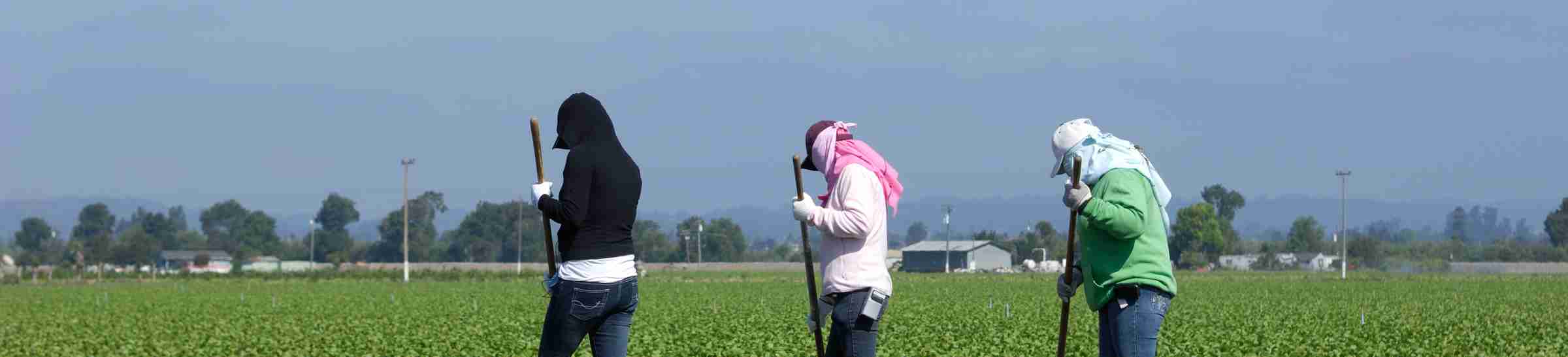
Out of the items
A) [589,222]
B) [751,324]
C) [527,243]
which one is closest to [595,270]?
[589,222]

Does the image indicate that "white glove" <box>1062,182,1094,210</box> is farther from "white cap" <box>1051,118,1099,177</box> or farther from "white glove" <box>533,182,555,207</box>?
"white glove" <box>533,182,555,207</box>

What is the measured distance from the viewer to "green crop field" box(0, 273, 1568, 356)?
53.2 feet

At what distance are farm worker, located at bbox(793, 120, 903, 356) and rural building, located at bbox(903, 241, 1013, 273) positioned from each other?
112 m

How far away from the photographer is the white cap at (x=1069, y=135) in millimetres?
6973

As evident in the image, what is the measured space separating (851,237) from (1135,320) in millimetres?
1346

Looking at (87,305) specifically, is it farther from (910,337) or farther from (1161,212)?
(1161,212)

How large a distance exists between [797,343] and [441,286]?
3930cm

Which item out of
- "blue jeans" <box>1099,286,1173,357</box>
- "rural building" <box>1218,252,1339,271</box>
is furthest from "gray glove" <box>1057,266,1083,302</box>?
"rural building" <box>1218,252,1339,271</box>

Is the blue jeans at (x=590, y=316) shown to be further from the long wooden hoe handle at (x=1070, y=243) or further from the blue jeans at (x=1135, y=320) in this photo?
the blue jeans at (x=1135, y=320)

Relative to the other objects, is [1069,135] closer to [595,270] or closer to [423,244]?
[595,270]

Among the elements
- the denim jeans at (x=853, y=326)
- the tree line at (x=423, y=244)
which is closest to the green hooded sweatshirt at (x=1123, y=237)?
the denim jeans at (x=853, y=326)

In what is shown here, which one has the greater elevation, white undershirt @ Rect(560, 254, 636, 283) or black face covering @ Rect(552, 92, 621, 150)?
black face covering @ Rect(552, 92, 621, 150)

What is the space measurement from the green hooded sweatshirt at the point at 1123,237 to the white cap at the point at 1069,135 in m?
0.22

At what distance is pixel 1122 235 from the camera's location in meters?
6.66
